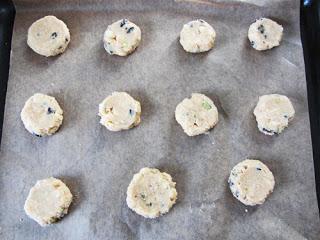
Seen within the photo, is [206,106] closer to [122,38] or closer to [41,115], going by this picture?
[122,38]

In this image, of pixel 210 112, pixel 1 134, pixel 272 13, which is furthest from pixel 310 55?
pixel 1 134

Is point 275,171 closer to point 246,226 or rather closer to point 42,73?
point 246,226

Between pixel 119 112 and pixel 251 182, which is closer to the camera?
pixel 251 182

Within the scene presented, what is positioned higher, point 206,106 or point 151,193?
point 206,106

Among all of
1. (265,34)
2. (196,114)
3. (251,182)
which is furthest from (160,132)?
(265,34)

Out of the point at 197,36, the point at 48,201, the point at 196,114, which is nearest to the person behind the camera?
the point at 48,201

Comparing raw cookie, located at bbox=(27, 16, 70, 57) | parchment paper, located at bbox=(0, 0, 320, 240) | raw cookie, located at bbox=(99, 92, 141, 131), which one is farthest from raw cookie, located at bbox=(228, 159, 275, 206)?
raw cookie, located at bbox=(27, 16, 70, 57)
